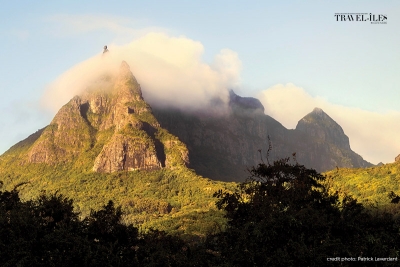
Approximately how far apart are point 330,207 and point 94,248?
18226 mm

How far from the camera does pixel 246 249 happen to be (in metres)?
26.6

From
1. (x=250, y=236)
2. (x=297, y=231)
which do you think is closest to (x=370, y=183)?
(x=297, y=231)

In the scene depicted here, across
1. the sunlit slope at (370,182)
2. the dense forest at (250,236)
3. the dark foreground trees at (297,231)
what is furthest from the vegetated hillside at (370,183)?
the dense forest at (250,236)

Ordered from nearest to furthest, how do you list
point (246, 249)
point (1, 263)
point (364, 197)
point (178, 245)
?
point (246, 249), point (1, 263), point (178, 245), point (364, 197)

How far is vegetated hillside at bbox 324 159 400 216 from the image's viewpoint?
10504 cm

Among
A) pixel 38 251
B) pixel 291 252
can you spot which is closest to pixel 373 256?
pixel 291 252

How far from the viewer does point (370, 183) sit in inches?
4712

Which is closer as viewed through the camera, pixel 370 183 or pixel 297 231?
pixel 297 231

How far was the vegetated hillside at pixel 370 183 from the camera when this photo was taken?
10504 centimetres

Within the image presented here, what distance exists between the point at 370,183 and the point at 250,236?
337 ft

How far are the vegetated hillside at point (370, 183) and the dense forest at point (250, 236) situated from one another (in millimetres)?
70554

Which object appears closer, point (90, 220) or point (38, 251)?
point (38, 251)

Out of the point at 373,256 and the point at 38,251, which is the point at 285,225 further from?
the point at 38,251

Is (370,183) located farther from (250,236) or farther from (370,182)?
(250,236)
